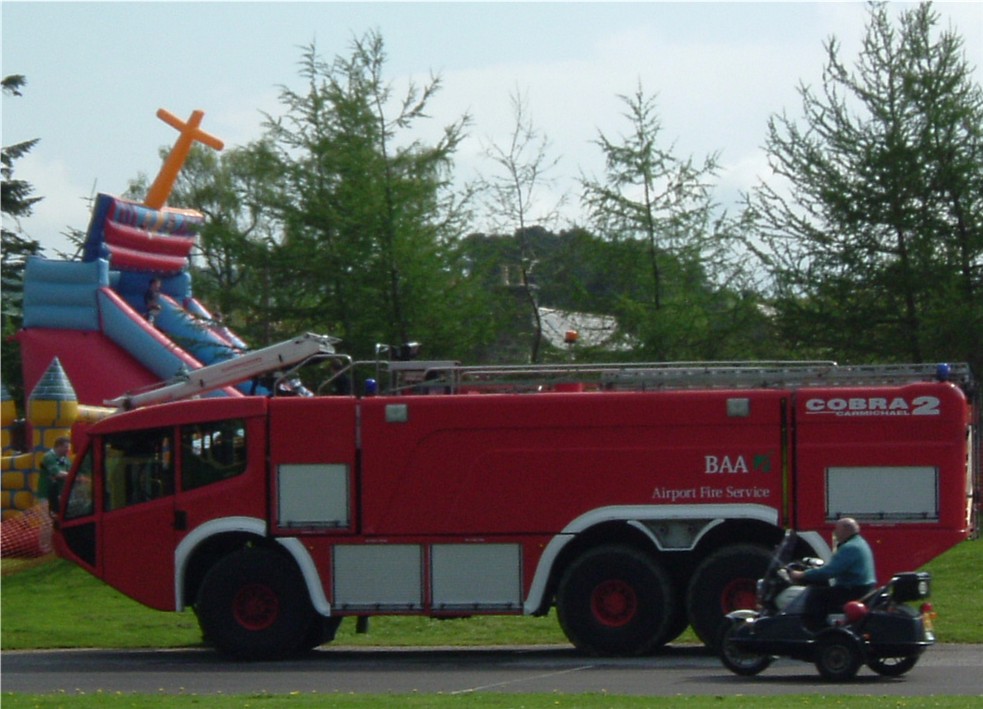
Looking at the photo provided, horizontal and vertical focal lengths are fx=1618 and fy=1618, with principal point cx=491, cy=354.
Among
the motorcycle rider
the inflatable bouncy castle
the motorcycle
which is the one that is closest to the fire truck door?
the motorcycle

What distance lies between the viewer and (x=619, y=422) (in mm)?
16422

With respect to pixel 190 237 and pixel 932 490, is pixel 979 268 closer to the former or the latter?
pixel 932 490

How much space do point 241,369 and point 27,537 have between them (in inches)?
322

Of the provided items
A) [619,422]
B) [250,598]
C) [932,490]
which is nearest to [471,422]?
[619,422]

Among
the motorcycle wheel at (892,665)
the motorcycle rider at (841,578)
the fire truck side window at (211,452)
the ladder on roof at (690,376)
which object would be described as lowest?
the motorcycle wheel at (892,665)

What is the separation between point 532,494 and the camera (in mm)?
16469

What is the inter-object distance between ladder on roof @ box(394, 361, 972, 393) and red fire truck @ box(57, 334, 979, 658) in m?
0.03

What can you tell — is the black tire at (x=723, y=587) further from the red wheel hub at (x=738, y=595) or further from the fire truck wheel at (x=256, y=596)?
the fire truck wheel at (x=256, y=596)

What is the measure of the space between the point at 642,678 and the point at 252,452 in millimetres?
4893

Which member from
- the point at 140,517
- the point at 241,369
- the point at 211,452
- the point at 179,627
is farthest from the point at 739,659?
the point at 179,627

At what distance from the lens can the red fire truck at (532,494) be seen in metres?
16.0

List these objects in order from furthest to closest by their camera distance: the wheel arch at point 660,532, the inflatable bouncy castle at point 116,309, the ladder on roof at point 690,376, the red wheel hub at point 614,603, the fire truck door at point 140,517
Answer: the inflatable bouncy castle at point 116,309
the fire truck door at point 140,517
the ladder on roof at point 690,376
the red wheel hub at point 614,603
the wheel arch at point 660,532

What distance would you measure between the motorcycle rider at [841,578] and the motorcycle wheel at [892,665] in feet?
1.82

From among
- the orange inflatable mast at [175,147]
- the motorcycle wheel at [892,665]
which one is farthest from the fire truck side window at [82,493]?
the orange inflatable mast at [175,147]
